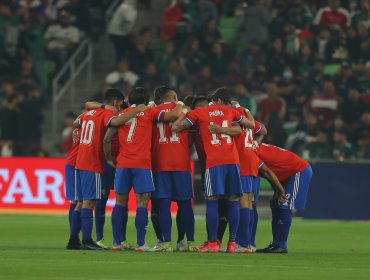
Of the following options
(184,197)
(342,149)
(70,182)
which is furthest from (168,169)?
(342,149)

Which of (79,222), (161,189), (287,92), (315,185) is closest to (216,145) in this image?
(161,189)

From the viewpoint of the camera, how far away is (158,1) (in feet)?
114

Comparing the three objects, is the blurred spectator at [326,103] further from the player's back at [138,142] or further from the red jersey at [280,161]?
the player's back at [138,142]

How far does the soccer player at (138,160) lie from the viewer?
17.5 metres

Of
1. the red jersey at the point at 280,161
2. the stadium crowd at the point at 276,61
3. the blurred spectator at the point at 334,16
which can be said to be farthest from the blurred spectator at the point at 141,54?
the red jersey at the point at 280,161

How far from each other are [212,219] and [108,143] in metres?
1.75

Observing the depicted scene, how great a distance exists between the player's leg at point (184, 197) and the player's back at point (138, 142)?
491mm

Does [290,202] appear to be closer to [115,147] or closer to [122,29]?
[115,147]

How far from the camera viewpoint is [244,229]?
1766cm

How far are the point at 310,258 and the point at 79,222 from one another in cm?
334

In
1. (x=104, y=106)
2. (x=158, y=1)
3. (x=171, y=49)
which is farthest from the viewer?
(x=158, y=1)

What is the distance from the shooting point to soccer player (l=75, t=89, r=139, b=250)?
17953 millimetres

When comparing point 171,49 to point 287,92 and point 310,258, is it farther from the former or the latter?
point 310,258

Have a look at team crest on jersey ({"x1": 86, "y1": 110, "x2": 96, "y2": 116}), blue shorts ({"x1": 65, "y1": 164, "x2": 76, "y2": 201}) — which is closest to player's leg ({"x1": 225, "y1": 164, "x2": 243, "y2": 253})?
team crest on jersey ({"x1": 86, "y1": 110, "x2": 96, "y2": 116})
